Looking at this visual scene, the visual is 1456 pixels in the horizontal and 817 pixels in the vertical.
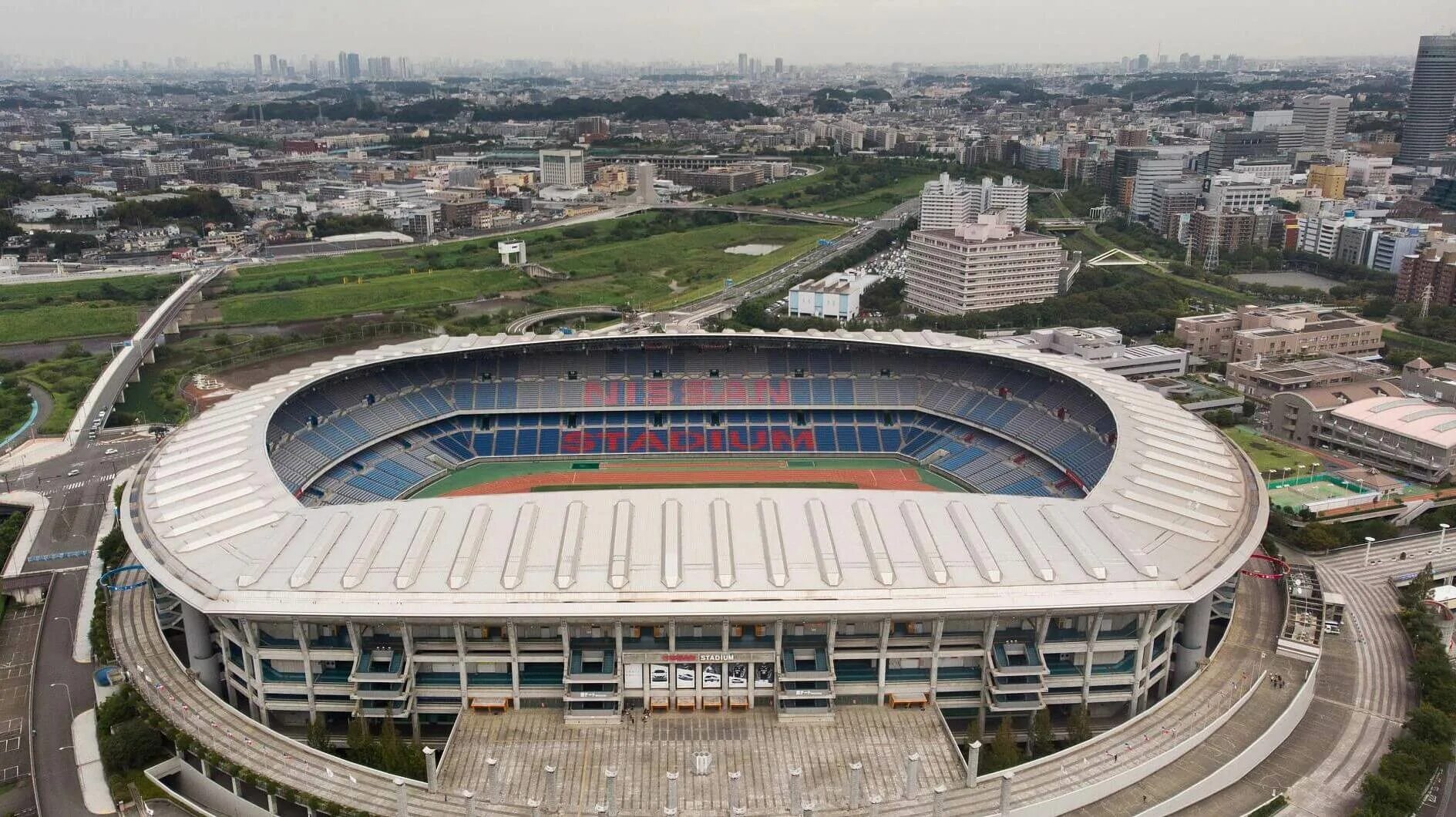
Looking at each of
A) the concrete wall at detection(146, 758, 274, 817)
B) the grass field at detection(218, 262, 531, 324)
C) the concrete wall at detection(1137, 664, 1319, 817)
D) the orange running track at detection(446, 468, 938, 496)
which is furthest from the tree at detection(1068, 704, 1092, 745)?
the grass field at detection(218, 262, 531, 324)

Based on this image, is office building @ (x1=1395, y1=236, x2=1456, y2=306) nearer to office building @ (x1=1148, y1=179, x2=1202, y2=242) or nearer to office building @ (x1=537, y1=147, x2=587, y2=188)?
office building @ (x1=1148, y1=179, x2=1202, y2=242)

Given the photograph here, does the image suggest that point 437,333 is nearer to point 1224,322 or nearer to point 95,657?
point 95,657

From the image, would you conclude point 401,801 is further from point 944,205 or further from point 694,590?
point 944,205

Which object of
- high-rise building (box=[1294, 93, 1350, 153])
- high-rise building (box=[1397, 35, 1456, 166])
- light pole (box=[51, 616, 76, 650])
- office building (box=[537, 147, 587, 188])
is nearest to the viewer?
light pole (box=[51, 616, 76, 650])

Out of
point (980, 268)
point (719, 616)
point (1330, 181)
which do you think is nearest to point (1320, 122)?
point (1330, 181)

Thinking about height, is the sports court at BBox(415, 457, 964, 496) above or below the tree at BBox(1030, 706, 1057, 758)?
below

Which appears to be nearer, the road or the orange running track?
the road
